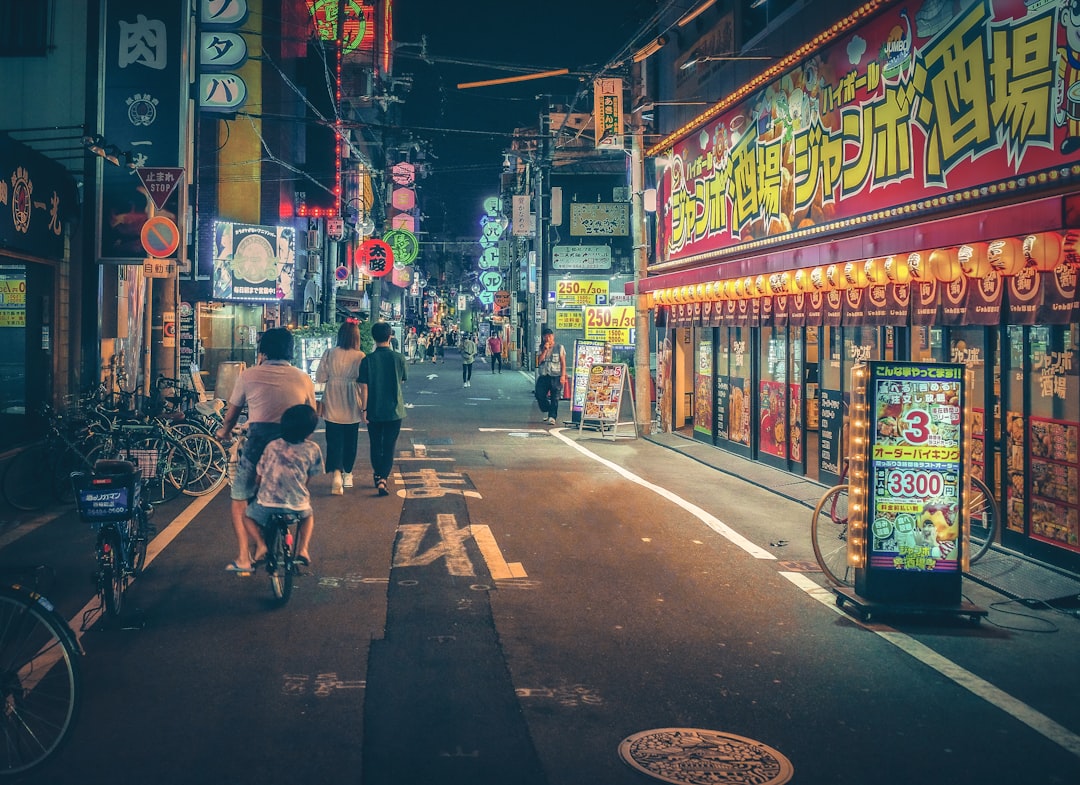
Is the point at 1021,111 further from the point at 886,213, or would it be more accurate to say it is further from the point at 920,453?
the point at 920,453

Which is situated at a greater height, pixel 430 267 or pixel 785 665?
pixel 430 267

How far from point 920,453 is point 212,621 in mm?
5352

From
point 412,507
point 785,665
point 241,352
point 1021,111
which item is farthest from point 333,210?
point 785,665

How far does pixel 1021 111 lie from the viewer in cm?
902

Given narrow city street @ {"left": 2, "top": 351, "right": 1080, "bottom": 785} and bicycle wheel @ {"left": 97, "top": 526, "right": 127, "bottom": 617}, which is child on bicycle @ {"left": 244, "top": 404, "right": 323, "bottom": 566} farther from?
bicycle wheel @ {"left": 97, "top": 526, "right": 127, "bottom": 617}

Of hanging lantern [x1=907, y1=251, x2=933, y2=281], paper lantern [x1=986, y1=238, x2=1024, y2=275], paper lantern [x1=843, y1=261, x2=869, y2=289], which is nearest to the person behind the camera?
paper lantern [x1=986, y1=238, x2=1024, y2=275]

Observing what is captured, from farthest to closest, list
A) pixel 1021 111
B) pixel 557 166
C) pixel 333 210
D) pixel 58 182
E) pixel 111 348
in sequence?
pixel 557 166 < pixel 333 210 < pixel 111 348 < pixel 58 182 < pixel 1021 111

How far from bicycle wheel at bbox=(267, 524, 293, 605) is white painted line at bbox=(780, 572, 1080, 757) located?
4.18 meters

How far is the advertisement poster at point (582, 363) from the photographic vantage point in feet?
72.7

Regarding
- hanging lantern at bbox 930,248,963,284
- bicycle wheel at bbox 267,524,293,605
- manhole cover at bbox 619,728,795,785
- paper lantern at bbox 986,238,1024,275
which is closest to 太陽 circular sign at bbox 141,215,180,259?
bicycle wheel at bbox 267,524,293,605

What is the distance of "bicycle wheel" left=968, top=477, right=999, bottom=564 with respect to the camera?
8.60 m

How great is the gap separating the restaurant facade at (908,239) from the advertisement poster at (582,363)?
4104 mm

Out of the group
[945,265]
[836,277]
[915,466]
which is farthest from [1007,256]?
[836,277]

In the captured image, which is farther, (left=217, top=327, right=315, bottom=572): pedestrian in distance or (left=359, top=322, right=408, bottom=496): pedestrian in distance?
(left=359, top=322, right=408, bottom=496): pedestrian in distance
